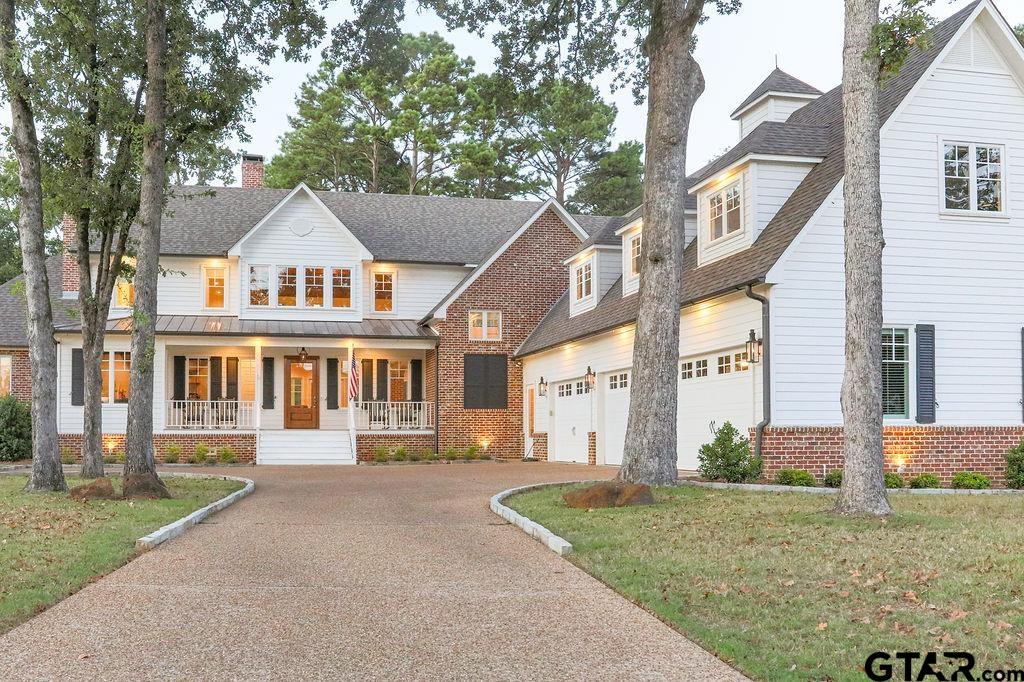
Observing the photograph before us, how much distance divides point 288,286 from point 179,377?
13.3 feet

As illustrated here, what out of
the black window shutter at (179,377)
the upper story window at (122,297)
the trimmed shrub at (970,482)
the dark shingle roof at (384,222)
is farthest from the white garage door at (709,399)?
the upper story window at (122,297)

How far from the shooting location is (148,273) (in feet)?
47.3

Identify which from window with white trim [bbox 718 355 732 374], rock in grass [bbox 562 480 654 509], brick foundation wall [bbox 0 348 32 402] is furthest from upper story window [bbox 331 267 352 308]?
rock in grass [bbox 562 480 654 509]

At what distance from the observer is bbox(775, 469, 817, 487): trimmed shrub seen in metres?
14.7

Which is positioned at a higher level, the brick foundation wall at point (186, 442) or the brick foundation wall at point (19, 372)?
the brick foundation wall at point (19, 372)

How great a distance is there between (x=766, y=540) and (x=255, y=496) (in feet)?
30.4

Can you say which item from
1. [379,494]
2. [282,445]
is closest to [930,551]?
[379,494]

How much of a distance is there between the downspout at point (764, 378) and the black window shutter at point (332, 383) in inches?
633

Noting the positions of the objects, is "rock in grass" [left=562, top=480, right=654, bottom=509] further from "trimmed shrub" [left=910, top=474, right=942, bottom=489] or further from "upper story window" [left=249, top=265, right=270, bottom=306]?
"upper story window" [left=249, top=265, right=270, bottom=306]

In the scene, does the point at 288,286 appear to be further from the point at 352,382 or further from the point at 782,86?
the point at 782,86

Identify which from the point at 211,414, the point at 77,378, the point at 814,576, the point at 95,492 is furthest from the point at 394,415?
the point at 814,576

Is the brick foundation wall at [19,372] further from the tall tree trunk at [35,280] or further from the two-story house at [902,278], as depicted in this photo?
the two-story house at [902,278]

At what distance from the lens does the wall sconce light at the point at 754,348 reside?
50.9 ft

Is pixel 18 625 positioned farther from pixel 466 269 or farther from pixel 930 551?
pixel 466 269
